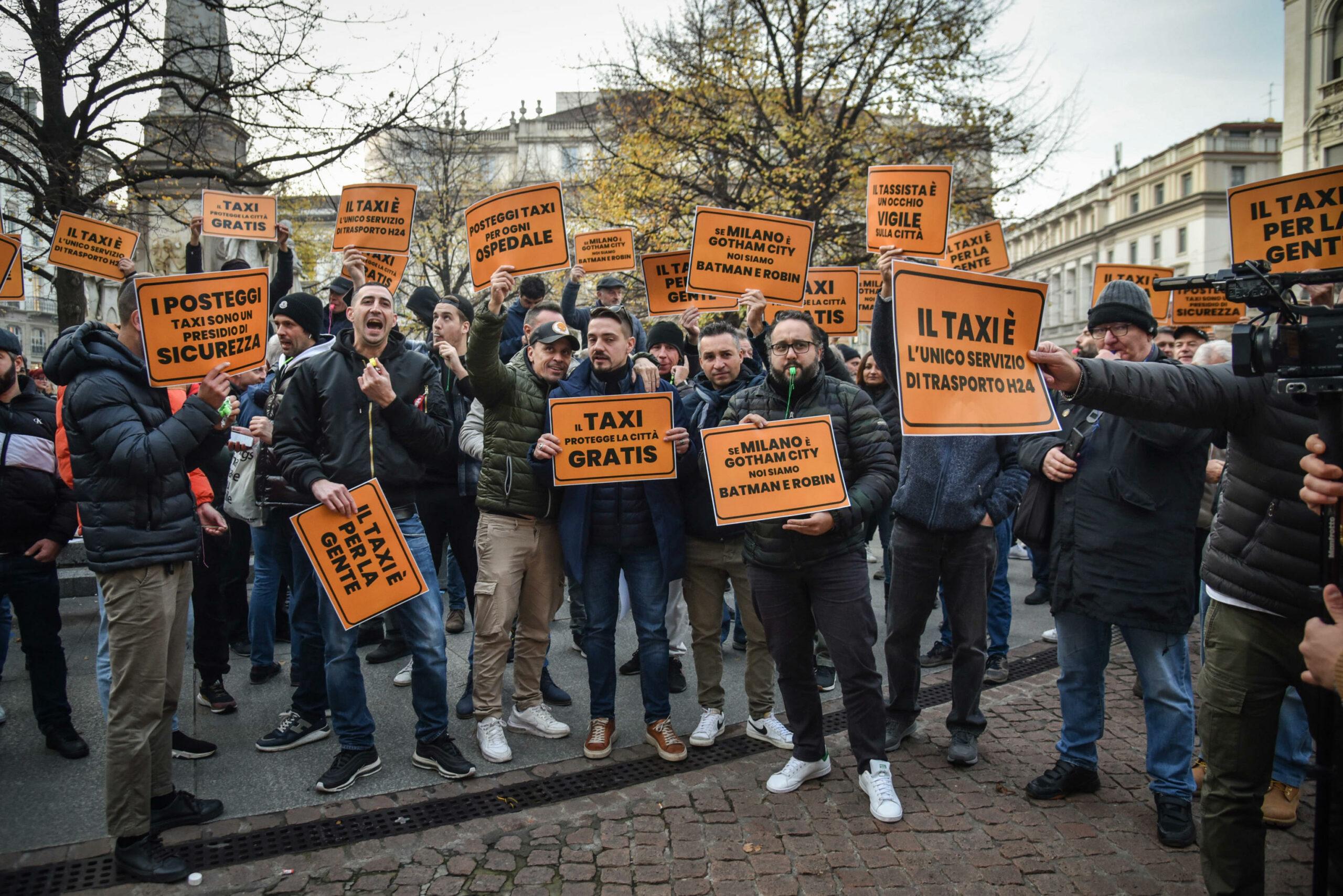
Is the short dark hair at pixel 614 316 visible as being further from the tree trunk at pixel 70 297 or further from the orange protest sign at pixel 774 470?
the tree trunk at pixel 70 297

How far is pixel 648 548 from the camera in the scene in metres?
4.74

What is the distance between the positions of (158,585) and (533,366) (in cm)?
221

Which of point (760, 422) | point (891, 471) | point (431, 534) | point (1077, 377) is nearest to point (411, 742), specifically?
point (431, 534)

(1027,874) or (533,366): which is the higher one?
(533,366)

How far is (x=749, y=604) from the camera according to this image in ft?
16.4

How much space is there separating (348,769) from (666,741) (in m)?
1.63

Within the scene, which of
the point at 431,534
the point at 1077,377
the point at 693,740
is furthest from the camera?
the point at 431,534

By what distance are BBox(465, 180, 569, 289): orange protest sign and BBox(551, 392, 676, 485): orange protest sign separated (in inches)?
49.8

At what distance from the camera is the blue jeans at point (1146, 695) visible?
3842mm

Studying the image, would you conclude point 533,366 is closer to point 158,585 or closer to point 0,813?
point 158,585

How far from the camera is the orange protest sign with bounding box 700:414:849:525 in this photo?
13.5ft

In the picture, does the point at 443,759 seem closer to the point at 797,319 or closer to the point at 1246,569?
the point at 797,319

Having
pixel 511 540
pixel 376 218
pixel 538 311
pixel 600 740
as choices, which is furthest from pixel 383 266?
pixel 600 740

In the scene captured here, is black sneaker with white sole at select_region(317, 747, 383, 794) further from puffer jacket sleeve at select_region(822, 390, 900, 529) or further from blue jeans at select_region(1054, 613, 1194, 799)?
blue jeans at select_region(1054, 613, 1194, 799)
